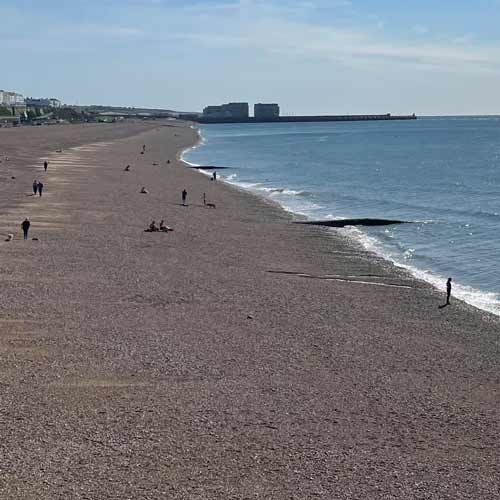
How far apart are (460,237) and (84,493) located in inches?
1311

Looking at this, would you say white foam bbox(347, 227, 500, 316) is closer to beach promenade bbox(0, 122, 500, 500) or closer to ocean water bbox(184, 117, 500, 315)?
ocean water bbox(184, 117, 500, 315)

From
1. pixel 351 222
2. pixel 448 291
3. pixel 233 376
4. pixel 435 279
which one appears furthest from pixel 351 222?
pixel 233 376

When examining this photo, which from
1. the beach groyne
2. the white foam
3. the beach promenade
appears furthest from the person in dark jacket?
the beach groyne

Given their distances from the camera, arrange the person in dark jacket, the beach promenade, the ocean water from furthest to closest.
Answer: the ocean water → the person in dark jacket → the beach promenade

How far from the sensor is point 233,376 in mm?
19328

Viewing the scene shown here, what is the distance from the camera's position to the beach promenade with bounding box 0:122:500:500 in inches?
567

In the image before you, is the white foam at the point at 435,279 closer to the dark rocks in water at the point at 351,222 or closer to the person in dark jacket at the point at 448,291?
the person in dark jacket at the point at 448,291

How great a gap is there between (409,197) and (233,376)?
153 ft

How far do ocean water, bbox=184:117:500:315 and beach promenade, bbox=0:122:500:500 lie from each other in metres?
3.47

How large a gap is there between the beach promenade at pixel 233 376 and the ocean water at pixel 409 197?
3.47 metres

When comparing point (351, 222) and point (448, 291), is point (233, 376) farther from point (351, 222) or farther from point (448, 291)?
point (351, 222)

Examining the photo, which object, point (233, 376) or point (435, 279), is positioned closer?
point (233, 376)

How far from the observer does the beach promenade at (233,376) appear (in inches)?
567

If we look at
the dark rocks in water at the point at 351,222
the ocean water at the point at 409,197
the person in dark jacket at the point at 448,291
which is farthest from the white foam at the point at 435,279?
the dark rocks in water at the point at 351,222
